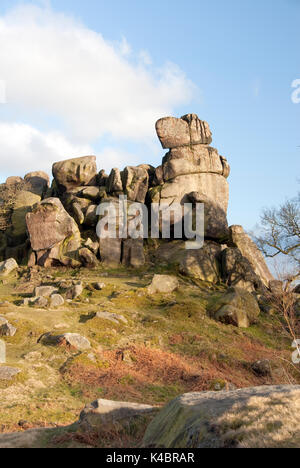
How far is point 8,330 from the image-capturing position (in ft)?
44.4

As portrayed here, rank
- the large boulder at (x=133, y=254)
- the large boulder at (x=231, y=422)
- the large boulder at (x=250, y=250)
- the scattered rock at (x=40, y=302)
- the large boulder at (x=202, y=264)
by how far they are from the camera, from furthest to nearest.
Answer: the large boulder at (x=250, y=250) → the large boulder at (x=133, y=254) → the large boulder at (x=202, y=264) → the scattered rock at (x=40, y=302) → the large boulder at (x=231, y=422)

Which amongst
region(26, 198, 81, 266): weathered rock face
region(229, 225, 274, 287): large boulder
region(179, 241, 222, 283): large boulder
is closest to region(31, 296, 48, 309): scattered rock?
region(26, 198, 81, 266): weathered rock face

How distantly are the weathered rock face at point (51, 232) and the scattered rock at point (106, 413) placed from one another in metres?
23.3

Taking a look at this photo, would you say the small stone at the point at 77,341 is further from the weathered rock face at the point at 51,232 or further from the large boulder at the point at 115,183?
the large boulder at the point at 115,183

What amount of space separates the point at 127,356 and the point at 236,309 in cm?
807

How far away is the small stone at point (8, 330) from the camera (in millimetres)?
13492

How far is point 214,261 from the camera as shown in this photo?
27.1 m

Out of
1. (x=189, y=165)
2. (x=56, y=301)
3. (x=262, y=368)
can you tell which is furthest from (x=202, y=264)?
(x=189, y=165)

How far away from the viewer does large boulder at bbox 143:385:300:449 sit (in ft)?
11.7

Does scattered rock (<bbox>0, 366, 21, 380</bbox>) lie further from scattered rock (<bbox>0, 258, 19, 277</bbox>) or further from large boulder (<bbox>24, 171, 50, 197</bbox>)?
large boulder (<bbox>24, 171, 50, 197</bbox>)

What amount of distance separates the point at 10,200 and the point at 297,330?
31.8 m

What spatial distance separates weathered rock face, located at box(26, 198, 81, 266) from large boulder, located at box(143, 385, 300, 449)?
24746mm

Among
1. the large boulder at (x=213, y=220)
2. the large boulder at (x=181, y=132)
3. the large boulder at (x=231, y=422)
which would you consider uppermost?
the large boulder at (x=181, y=132)

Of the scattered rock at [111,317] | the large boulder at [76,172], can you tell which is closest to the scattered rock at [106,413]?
the scattered rock at [111,317]
